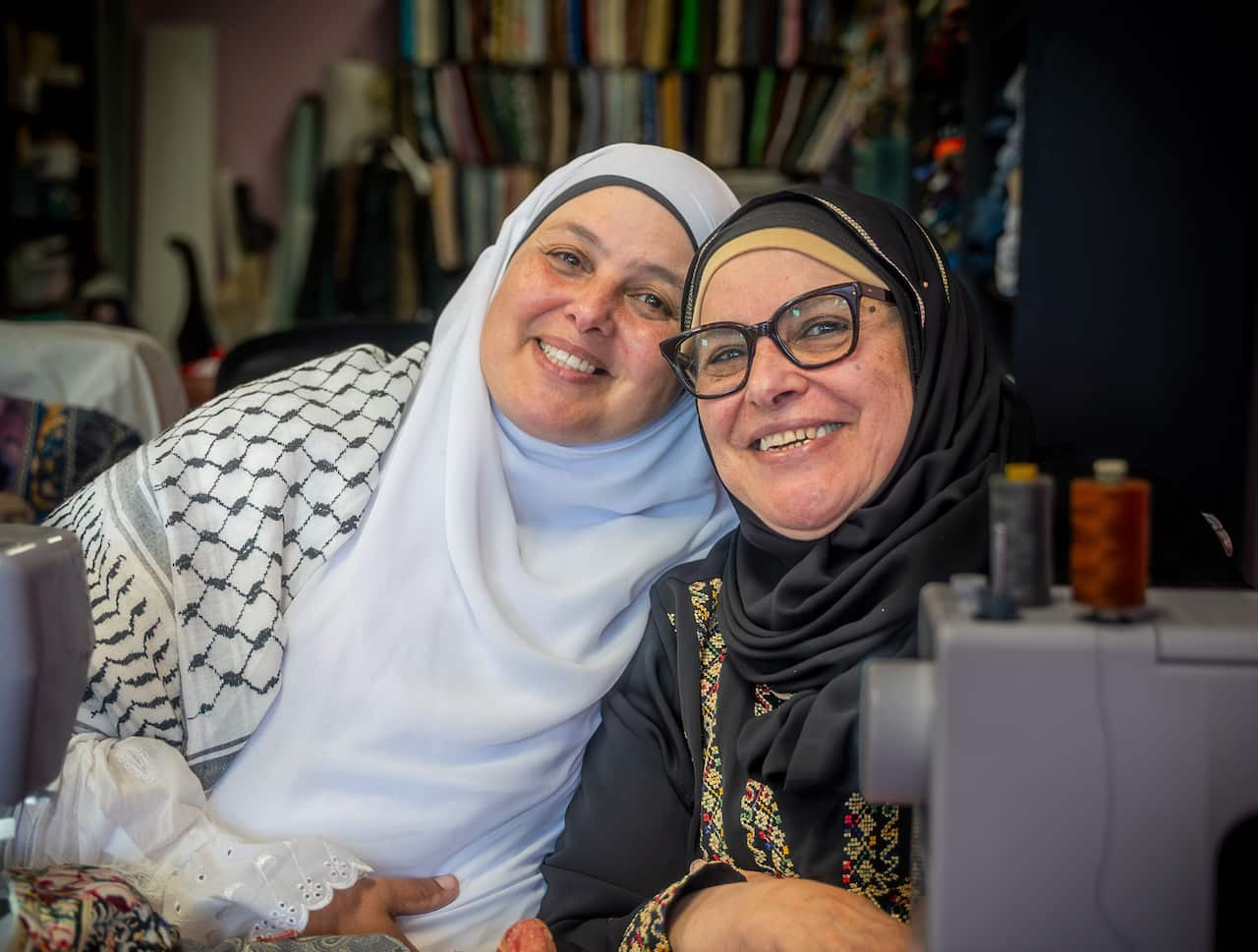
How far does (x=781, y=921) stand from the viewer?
115 cm

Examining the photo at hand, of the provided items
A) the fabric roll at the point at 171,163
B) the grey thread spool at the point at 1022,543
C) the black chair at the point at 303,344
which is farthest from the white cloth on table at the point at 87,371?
the fabric roll at the point at 171,163

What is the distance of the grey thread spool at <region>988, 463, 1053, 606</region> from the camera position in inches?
33.4

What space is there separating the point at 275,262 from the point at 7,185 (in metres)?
1.58

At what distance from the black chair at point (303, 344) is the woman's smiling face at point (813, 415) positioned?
1.07 metres

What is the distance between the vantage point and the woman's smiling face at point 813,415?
1376 mm

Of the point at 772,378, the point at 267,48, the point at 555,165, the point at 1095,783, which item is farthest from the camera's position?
the point at 267,48

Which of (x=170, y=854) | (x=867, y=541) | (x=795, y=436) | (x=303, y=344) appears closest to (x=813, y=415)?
(x=795, y=436)

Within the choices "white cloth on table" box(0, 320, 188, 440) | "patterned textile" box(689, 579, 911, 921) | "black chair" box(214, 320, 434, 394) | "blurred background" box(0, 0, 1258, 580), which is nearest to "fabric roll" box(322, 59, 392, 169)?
"blurred background" box(0, 0, 1258, 580)

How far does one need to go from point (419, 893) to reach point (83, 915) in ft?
1.70

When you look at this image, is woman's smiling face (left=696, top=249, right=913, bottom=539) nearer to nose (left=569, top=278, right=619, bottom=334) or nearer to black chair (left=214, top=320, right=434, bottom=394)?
nose (left=569, top=278, right=619, bottom=334)

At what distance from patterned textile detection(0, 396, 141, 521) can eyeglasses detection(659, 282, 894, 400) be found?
158 cm

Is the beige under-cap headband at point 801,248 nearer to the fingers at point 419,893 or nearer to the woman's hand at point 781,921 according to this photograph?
the woman's hand at point 781,921

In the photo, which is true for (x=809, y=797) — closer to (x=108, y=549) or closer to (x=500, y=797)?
(x=500, y=797)

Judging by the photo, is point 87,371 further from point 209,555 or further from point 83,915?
point 83,915
